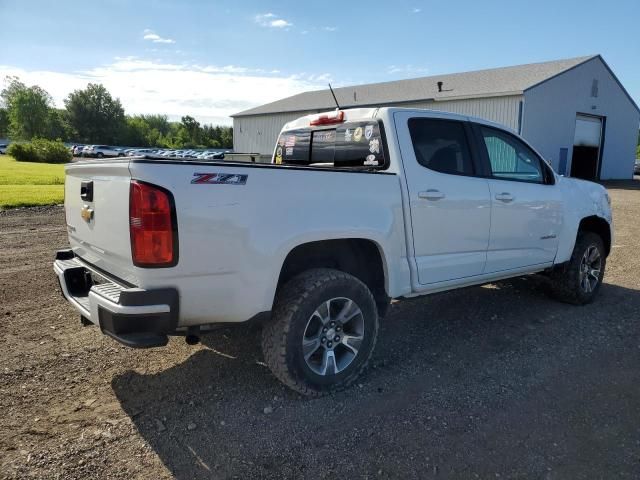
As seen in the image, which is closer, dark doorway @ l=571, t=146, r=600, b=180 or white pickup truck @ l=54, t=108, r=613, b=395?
white pickup truck @ l=54, t=108, r=613, b=395

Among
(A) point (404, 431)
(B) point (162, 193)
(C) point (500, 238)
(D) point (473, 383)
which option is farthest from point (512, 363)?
(B) point (162, 193)

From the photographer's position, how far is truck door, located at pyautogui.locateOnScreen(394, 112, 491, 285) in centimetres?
385

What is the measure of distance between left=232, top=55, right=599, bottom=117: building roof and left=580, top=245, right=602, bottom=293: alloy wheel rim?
2056 centimetres

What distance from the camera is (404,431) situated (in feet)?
10.1

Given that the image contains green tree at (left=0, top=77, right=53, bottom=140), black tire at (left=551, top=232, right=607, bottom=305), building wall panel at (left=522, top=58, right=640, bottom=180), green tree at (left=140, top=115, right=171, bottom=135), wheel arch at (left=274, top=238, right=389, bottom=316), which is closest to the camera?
wheel arch at (left=274, top=238, right=389, bottom=316)

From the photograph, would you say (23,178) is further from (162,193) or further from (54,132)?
(54,132)

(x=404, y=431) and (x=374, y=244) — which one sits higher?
(x=374, y=244)

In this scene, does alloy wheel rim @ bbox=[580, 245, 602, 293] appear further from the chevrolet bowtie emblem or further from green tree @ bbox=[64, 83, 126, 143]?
green tree @ bbox=[64, 83, 126, 143]

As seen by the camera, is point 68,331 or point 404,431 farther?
point 68,331

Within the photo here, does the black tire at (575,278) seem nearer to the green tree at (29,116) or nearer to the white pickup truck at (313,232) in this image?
the white pickup truck at (313,232)

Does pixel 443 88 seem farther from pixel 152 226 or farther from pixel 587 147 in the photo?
pixel 152 226

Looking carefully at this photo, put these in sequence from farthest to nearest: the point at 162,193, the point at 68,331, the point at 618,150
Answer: the point at 618,150 → the point at 68,331 → the point at 162,193

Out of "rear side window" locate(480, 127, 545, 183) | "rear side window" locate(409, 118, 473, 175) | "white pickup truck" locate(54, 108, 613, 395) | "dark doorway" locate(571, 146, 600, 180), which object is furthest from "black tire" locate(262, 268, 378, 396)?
"dark doorway" locate(571, 146, 600, 180)

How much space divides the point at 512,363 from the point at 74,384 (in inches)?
133
